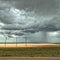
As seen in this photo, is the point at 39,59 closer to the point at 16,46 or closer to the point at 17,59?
the point at 17,59

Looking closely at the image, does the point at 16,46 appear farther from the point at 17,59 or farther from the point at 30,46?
A: the point at 17,59

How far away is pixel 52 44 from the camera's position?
41438 mm

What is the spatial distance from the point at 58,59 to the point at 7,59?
155 inches

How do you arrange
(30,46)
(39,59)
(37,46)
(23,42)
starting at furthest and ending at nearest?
(37,46) → (30,46) → (23,42) → (39,59)

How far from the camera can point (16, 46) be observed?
4044 centimetres

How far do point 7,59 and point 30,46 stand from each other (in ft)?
76.7

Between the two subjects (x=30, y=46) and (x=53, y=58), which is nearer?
(x=53, y=58)

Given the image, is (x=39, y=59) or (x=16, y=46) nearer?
(x=39, y=59)

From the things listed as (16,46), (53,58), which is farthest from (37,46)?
(53,58)

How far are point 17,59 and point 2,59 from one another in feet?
3.79

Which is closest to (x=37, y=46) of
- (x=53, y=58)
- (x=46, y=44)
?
(x=46, y=44)

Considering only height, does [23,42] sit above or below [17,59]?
above

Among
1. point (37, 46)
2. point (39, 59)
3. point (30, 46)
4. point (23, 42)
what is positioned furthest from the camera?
point (37, 46)

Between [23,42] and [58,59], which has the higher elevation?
[23,42]
